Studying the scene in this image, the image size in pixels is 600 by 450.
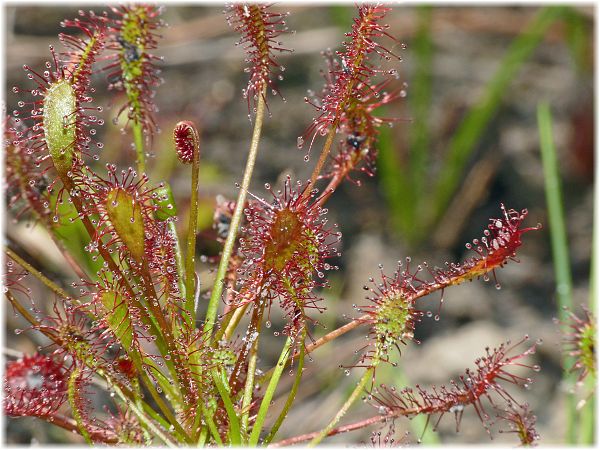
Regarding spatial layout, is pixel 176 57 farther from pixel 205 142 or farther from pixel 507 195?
pixel 507 195

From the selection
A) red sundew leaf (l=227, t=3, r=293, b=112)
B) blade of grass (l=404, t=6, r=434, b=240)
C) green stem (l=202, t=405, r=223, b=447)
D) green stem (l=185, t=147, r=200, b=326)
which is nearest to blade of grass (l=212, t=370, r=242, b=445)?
green stem (l=202, t=405, r=223, b=447)

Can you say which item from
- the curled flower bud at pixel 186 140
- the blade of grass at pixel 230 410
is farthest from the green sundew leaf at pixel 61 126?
the blade of grass at pixel 230 410

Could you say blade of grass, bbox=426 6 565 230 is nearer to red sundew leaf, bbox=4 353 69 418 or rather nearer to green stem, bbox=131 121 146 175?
green stem, bbox=131 121 146 175

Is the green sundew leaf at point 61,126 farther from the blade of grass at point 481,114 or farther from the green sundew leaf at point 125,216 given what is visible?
the blade of grass at point 481,114

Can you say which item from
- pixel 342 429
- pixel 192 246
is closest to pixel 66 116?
pixel 192 246

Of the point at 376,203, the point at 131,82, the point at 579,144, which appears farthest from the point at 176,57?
the point at 131,82

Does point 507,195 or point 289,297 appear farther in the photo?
point 507,195

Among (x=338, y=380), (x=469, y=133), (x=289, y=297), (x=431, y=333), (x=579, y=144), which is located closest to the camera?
(x=289, y=297)

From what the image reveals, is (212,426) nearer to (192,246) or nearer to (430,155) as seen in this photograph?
(192,246)
